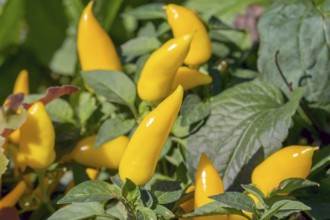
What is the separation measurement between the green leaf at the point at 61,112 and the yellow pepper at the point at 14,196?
17cm

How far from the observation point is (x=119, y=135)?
1229 mm

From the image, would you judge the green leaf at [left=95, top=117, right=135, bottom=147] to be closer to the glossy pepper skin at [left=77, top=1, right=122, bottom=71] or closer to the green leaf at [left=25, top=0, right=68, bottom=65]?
the glossy pepper skin at [left=77, top=1, right=122, bottom=71]

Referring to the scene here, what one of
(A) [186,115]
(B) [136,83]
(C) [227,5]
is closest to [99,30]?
(B) [136,83]

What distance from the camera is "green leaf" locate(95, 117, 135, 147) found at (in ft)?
4.01

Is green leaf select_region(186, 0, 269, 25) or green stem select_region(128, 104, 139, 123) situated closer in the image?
green stem select_region(128, 104, 139, 123)

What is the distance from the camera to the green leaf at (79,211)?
1.06m

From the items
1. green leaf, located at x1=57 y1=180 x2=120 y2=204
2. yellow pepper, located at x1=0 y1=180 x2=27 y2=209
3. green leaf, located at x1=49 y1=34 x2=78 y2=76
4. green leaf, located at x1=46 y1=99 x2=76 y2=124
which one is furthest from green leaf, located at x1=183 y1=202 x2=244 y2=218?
green leaf, located at x1=49 y1=34 x2=78 y2=76

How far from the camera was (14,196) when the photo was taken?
4.08 ft

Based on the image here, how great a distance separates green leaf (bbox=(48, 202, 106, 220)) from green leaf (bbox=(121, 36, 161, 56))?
39cm

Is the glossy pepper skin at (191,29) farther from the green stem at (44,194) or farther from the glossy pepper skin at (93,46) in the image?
the green stem at (44,194)

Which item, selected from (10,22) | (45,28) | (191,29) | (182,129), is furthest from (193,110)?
(45,28)

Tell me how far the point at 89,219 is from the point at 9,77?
0.92m

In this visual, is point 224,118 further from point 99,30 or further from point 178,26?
point 99,30

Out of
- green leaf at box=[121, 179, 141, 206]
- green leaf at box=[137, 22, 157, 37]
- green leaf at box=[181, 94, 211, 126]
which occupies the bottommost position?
green leaf at box=[181, 94, 211, 126]
